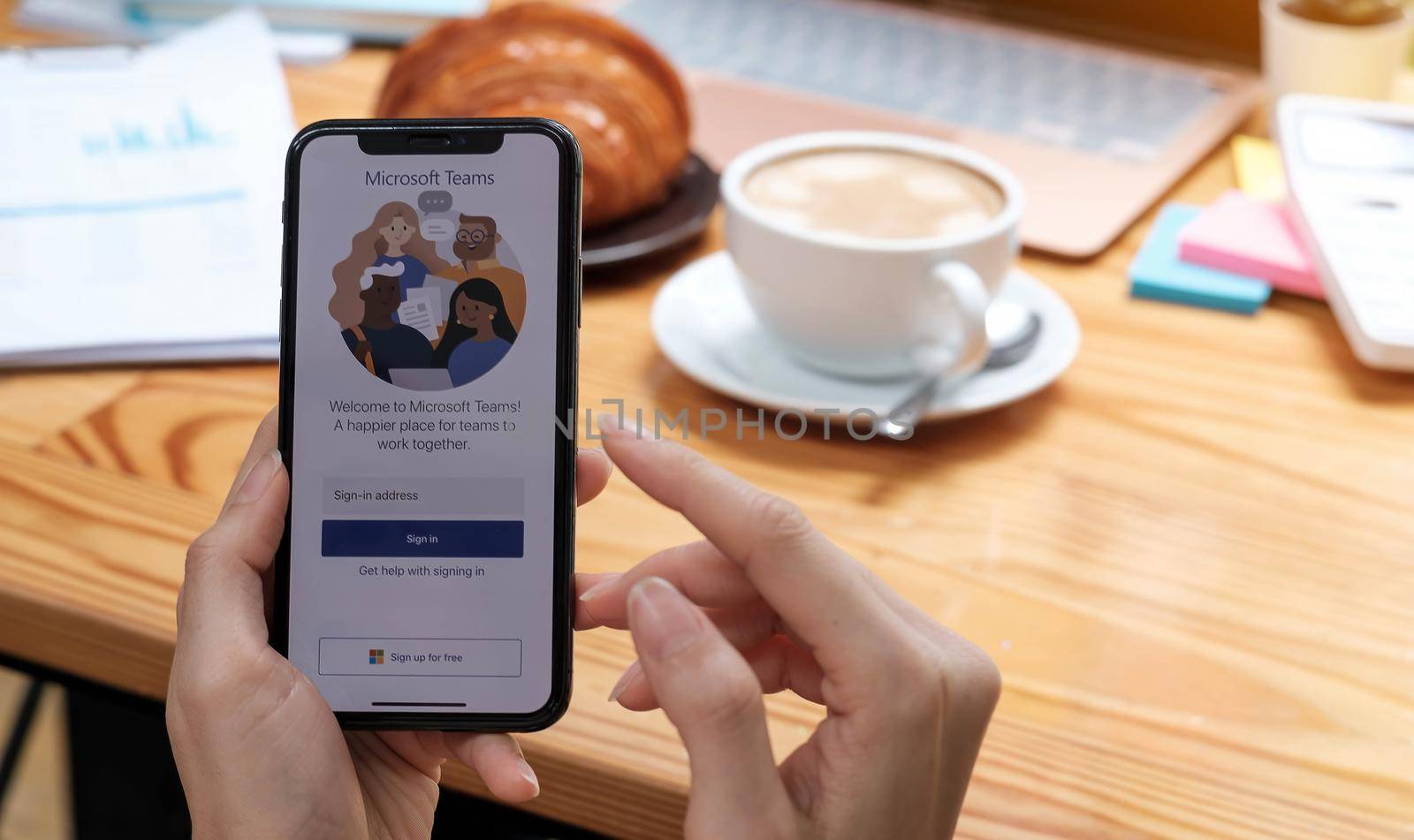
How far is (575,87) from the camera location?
0.76 m

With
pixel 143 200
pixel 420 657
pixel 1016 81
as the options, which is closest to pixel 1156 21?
pixel 1016 81

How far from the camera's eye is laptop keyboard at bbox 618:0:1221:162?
3.11 ft

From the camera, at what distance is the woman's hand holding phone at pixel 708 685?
0.34 m

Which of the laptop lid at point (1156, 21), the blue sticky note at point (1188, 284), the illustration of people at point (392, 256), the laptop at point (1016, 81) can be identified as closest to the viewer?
the illustration of people at point (392, 256)

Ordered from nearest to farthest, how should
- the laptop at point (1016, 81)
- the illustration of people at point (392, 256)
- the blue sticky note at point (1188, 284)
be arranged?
the illustration of people at point (392, 256) → the blue sticky note at point (1188, 284) → the laptop at point (1016, 81)

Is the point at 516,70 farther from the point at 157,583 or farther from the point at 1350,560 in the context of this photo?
the point at 1350,560

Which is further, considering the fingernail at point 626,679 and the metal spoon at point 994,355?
the metal spoon at point 994,355

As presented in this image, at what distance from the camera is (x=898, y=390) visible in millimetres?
643

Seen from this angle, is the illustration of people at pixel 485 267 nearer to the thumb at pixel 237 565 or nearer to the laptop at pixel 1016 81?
the thumb at pixel 237 565

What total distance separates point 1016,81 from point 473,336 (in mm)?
707

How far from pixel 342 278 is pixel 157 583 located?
0.17 meters

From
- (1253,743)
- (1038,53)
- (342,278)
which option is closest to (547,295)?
(342,278)

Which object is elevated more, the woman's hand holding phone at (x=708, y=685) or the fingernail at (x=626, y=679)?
the woman's hand holding phone at (x=708, y=685)

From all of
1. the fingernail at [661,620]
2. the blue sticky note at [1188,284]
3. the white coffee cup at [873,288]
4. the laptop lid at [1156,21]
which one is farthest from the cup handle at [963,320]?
the laptop lid at [1156,21]
